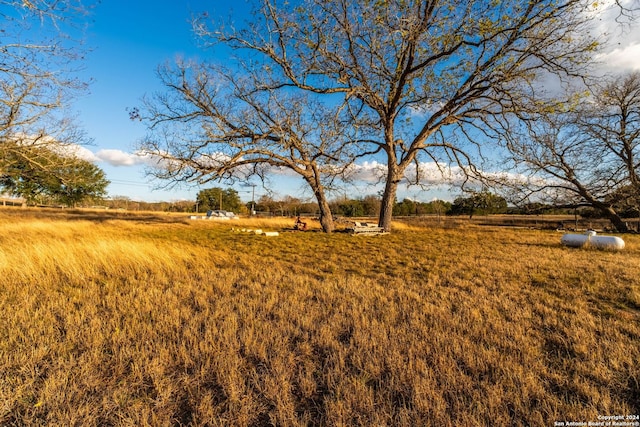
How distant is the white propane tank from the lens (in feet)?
31.7

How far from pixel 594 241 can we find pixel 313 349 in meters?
12.8

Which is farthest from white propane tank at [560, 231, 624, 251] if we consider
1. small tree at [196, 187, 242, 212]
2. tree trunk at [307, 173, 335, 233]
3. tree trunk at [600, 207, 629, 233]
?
small tree at [196, 187, 242, 212]

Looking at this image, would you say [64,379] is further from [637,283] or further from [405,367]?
[637,283]

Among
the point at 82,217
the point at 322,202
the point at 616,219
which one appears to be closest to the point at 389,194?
the point at 322,202

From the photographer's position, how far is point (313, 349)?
2783 mm

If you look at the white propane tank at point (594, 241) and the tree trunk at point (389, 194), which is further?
the tree trunk at point (389, 194)

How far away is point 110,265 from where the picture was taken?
6270 mm

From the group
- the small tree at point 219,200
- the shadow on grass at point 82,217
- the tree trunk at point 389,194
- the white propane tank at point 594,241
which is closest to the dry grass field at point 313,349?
the white propane tank at point 594,241

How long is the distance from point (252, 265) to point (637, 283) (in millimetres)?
7995

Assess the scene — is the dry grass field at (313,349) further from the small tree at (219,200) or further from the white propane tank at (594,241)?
the small tree at (219,200)

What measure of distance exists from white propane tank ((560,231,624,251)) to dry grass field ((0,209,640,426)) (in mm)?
5553

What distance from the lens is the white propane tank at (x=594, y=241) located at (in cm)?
965

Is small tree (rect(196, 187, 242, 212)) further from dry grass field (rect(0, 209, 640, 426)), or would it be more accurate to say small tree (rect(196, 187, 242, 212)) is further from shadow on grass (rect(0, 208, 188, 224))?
dry grass field (rect(0, 209, 640, 426))

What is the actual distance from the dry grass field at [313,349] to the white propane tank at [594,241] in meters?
5.55
